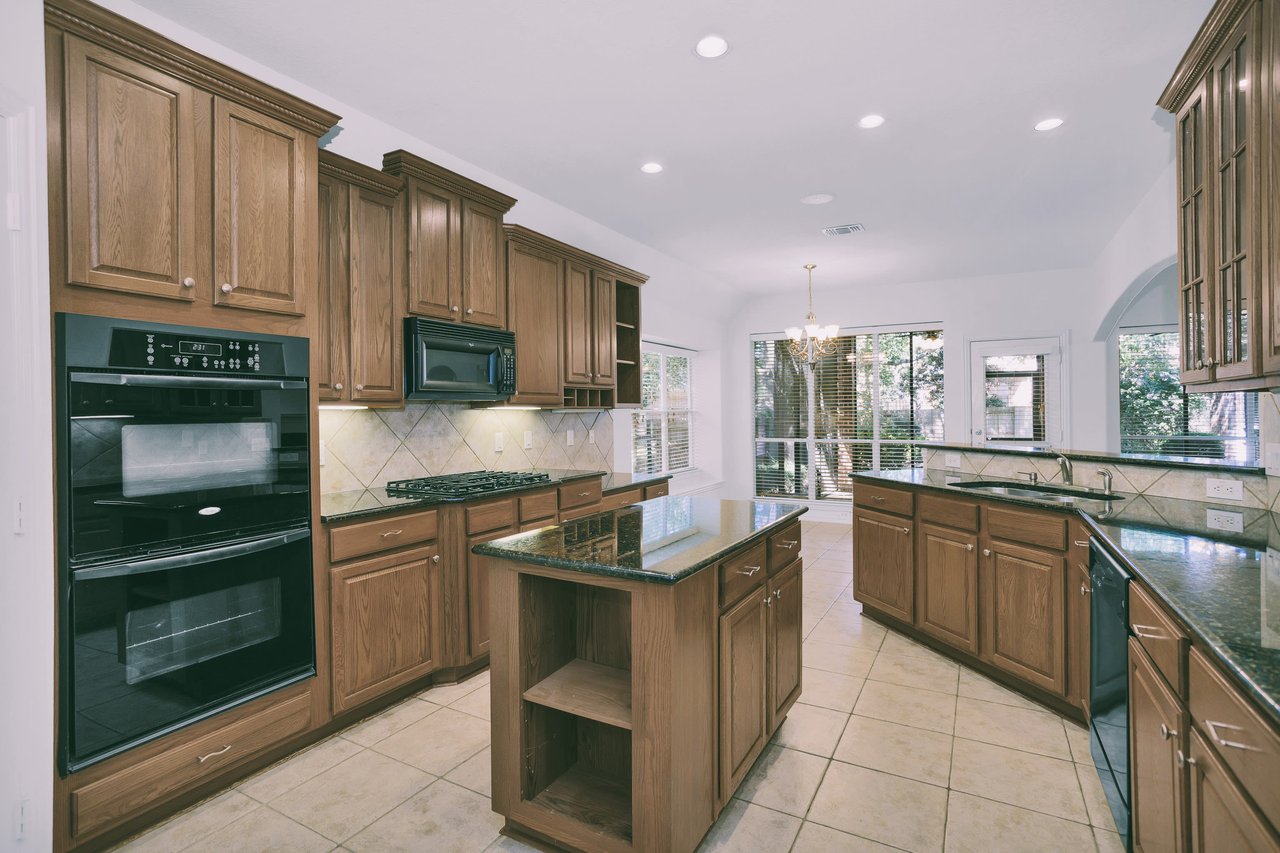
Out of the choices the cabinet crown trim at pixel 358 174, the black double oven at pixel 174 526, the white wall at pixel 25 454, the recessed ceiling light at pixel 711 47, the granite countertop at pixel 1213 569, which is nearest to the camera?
the granite countertop at pixel 1213 569

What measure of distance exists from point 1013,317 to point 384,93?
6.33 m

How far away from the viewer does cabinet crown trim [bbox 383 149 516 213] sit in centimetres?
306

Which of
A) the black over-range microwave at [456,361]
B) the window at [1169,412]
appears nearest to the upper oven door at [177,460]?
the black over-range microwave at [456,361]

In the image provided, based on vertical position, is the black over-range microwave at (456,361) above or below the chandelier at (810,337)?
below

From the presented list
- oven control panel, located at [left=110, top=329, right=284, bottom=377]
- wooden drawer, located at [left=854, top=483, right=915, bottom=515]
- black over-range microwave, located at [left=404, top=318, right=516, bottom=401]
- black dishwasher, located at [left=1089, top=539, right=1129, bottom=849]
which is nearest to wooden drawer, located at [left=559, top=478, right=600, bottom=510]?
black over-range microwave, located at [left=404, top=318, right=516, bottom=401]

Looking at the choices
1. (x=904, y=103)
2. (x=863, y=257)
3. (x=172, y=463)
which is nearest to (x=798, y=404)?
(x=863, y=257)

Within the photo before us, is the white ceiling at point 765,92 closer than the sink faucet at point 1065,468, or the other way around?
the white ceiling at point 765,92

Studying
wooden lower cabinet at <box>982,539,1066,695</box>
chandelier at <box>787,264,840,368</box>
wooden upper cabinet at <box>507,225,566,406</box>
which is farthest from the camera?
chandelier at <box>787,264,840,368</box>

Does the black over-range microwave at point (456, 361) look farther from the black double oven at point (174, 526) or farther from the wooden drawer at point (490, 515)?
the black double oven at point (174, 526)

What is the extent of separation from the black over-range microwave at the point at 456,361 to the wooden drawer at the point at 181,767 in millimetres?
1511

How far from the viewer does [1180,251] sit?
7.68 ft

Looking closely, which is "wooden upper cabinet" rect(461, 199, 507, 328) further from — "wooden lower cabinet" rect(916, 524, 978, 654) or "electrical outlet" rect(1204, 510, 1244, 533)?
A: "electrical outlet" rect(1204, 510, 1244, 533)

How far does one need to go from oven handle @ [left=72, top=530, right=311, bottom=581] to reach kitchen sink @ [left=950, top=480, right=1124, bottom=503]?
310 centimetres

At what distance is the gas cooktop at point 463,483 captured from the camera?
3.14 m
